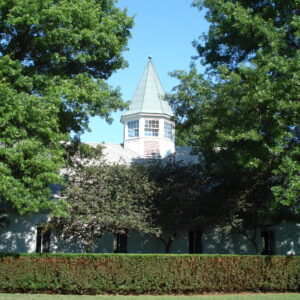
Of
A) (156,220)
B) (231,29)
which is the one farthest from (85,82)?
(156,220)

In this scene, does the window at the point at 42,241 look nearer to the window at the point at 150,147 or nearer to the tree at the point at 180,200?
the tree at the point at 180,200

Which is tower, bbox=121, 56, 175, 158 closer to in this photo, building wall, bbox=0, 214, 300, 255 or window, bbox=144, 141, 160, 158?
window, bbox=144, 141, 160, 158

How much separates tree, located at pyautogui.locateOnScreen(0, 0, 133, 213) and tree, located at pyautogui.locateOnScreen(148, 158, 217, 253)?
4.52m

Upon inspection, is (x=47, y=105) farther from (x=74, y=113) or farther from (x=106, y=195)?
(x=106, y=195)

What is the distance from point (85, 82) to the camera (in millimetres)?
15789

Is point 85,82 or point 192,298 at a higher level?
point 85,82

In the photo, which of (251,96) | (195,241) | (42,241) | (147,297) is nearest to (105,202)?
(42,241)

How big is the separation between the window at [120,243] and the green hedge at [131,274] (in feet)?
22.5

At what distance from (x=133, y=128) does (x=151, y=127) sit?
132 cm

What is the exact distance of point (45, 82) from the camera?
1495cm

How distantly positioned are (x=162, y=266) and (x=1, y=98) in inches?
316

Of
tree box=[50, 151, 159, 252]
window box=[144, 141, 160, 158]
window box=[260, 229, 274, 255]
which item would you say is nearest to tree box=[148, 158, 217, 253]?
tree box=[50, 151, 159, 252]

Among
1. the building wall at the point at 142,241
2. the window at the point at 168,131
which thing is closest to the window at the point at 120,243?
the building wall at the point at 142,241

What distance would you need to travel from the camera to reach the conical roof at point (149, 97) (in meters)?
31.3
